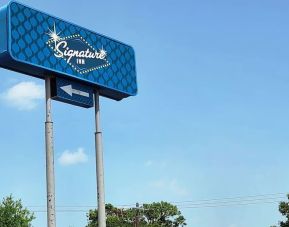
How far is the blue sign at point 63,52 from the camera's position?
13242 mm

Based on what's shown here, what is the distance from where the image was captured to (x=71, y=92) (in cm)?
1462

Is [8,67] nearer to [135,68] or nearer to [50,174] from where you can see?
[50,174]

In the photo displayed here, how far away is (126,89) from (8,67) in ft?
11.8

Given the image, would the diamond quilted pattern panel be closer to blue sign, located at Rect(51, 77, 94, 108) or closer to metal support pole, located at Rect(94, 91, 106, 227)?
blue sign, located at Rect(51, 77, 94, 108)

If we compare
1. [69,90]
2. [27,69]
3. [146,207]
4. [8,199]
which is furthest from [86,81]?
[146,207]

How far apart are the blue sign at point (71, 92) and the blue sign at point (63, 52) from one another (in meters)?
0.15

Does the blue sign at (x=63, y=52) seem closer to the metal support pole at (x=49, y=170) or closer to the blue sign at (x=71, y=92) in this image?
the blue sign at (x=71, y=92)

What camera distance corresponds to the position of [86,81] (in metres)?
15.0

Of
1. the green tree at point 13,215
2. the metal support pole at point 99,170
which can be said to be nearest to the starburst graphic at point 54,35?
the metal support pole at point 99,170

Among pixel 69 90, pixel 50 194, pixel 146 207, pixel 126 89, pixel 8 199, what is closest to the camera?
pixel 50 194

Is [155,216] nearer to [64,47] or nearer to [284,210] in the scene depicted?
[284,210]

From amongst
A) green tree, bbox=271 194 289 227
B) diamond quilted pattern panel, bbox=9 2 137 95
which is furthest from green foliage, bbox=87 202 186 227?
diamond quilted pattern panel, bbox=9 2 137 95

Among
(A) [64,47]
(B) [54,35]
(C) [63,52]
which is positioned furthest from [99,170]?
(B) [54,35]

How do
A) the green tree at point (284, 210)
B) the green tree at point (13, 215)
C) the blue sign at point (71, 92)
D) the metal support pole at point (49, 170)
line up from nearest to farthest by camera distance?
1. the metal support pole at point (49, 170)
2. the blue sign at point (71, 92)
3. the green tree at point (13, 215)
4. the green tree at point (284, 210)
